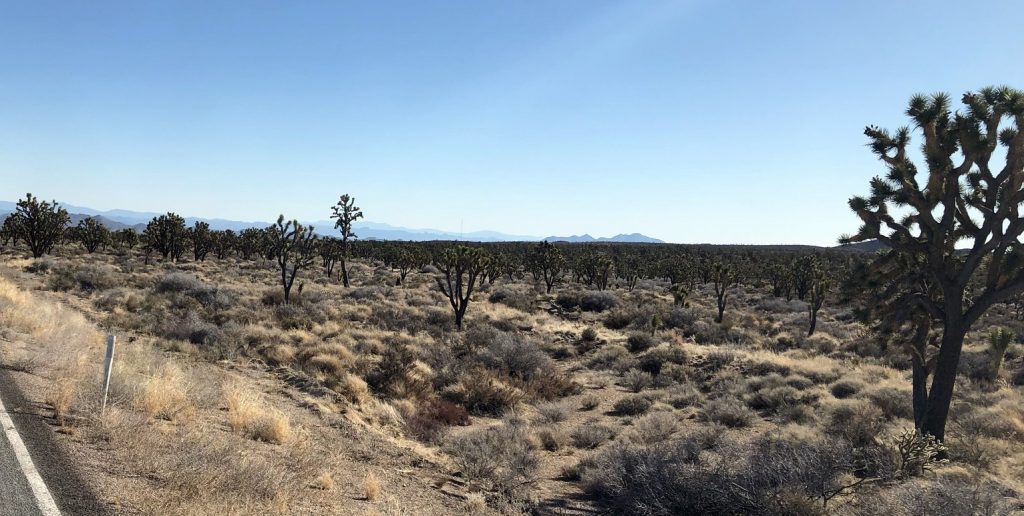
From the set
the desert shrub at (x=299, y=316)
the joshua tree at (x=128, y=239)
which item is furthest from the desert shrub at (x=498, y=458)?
the joshua tree at (x=128, y=239)

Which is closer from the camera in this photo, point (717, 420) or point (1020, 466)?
point (1020, 466)

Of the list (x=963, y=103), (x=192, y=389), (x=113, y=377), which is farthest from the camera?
(x=963, y=103)

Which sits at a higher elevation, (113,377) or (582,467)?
(113,377)

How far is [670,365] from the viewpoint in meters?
20.6

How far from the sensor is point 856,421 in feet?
42.1

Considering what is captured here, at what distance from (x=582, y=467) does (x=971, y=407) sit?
37.2ft

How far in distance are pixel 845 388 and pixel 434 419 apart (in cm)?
1235

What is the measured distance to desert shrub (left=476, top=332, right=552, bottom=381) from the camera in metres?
18.2

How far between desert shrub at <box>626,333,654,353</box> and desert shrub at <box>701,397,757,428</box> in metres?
9.27

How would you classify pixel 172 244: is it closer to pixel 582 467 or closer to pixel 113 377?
pixel 113 377

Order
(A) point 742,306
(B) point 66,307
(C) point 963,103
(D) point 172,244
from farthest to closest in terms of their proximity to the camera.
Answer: (D) point 172,244 → (A) point 742,306 → (B) point 66,307 → (C) point 963,103

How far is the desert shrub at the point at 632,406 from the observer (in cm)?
1522

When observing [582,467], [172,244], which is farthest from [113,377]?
[172,244]

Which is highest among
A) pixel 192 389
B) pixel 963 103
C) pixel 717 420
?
pixel 963 103
